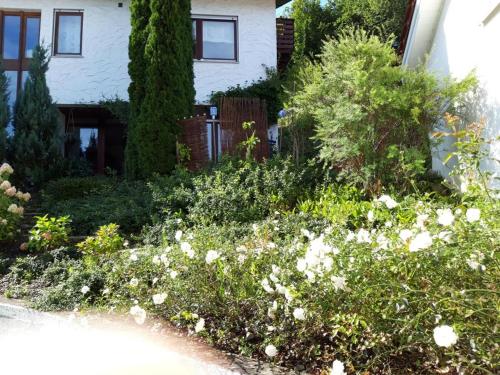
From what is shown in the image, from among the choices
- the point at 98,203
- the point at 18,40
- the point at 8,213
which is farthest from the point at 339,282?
the point at 18,40

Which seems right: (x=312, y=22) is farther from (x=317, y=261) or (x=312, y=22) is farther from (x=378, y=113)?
(x=317, y=261)

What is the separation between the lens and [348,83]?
730cm

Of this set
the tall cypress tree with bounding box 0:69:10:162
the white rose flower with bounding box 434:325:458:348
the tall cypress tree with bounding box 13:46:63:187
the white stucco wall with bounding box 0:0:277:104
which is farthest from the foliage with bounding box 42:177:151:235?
the white rose flower with bounding box 434:325:458:348

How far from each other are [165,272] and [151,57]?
7645mm

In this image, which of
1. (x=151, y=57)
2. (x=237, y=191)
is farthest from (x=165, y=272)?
(x=151, y=57)

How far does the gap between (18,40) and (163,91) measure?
22.1 ft

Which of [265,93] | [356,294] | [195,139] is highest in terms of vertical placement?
[265,93]

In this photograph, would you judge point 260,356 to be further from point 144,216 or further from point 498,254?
point 144,216

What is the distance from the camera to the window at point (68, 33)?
48.0 feet

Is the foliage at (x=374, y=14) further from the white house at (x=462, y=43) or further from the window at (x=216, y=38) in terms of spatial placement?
the white house at (x=462, y=43)

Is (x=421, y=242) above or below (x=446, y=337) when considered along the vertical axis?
above

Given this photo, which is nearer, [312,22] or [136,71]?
[136,71]

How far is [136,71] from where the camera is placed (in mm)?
11266

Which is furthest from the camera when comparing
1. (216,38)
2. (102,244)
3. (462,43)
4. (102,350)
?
(216,38)
